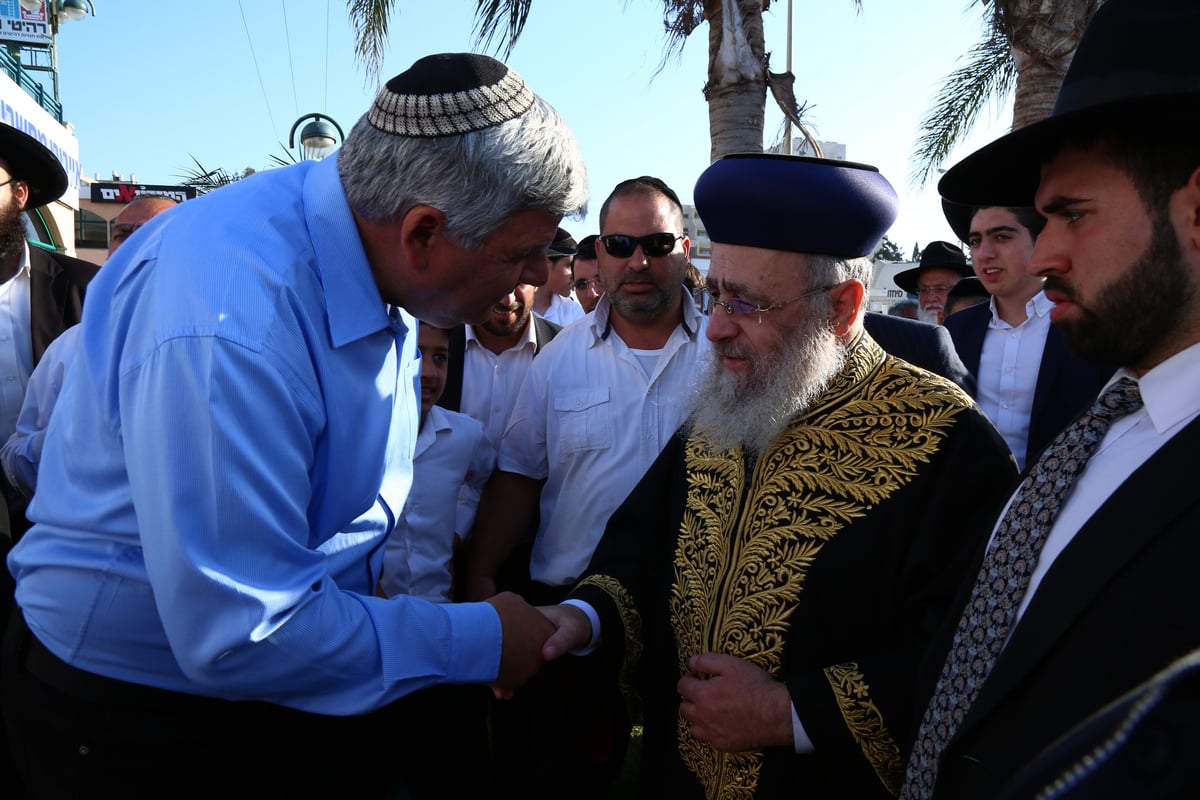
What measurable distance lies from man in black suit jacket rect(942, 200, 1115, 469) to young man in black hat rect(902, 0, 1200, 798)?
3.00 m

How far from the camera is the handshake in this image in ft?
6.40

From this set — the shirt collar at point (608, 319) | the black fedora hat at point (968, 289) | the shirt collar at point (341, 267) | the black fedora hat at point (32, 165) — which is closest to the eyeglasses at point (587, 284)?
the black fedora hat at point (968, 289)

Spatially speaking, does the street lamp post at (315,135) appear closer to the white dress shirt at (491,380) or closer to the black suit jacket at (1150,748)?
the white dress shirt at (491,380)

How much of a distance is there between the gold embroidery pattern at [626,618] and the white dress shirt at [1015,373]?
286cm

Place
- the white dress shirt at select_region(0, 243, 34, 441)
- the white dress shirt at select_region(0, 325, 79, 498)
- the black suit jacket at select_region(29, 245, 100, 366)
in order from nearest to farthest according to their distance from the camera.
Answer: the white dress shirt at select_region(0, 325, 79, 498) < the white dress shirt at select_region(0, 243, 34, 441) < the black suit jacket at select_region(29, 245, 100, 366)

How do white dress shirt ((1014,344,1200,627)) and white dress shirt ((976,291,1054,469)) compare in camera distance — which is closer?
white dress shirt ((1014,344,1200,627))

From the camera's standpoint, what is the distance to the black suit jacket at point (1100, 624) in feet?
4.12

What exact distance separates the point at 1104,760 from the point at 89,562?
5.58 ft

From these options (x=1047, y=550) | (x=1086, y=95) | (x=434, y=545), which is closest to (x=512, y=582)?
(x=434, y=545)

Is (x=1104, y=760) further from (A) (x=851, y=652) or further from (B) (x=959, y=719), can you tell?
(A) (x=851, y=652)

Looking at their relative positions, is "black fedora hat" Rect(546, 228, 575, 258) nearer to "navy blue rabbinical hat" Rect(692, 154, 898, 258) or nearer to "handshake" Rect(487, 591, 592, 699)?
"navy blue rabbinical hat" Rect(692, 154, 898, 258)

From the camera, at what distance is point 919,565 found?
219 cm

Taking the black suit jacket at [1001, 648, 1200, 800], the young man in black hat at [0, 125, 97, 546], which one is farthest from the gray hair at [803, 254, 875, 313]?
the young man in black hat at [0, 125, 97, 546]

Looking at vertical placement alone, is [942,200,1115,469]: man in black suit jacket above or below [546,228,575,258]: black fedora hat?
below
